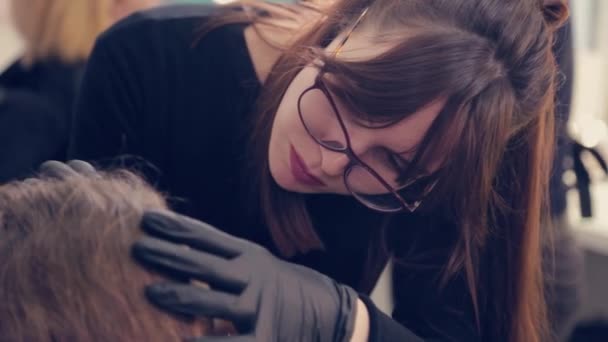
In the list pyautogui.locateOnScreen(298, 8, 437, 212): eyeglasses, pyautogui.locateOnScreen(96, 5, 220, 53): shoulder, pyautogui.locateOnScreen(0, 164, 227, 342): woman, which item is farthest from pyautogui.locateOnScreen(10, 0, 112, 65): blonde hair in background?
pyautogui.locateOnScreen(0, 164, 227, 342): woman

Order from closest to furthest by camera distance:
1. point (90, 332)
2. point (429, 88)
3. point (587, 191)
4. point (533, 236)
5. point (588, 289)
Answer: point (90, 332) < point (429, 88) < point (533, 236) < point (587, 191) < point (588, 289)

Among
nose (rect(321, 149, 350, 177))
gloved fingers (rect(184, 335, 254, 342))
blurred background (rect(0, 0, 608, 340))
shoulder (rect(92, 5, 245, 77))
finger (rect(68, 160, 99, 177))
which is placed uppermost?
shoulder (rect(92, 5, 245, 77))

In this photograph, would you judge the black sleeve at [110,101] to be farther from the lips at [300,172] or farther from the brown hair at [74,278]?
the brown hair at [74,278]

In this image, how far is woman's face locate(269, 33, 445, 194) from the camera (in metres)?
0.82

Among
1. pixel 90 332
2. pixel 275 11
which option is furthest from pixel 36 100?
pixel 90 332

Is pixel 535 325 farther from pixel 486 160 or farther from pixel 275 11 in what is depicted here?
pixel 275 11

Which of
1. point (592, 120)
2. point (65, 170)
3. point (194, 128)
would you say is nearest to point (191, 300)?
point (65, 170)

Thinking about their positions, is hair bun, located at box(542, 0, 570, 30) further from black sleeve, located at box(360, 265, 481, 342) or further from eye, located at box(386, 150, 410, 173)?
black sleeve, located at box(360, 265, 481, 342)

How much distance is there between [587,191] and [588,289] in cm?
73

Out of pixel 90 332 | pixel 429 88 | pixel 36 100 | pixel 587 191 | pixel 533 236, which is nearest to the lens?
pixel 90 332

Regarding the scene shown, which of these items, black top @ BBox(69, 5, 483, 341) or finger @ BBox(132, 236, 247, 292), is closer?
finger @ BBox(132, 236, 247, 292)

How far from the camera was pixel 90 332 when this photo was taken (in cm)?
60

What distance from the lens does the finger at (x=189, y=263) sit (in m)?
0.61

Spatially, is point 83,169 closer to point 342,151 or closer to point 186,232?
point 186,232
